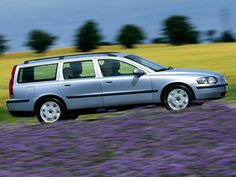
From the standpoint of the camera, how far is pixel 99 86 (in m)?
13.8

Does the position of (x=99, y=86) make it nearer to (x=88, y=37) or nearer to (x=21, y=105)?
(x=21, y=105)

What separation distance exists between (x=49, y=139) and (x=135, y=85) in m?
6.55

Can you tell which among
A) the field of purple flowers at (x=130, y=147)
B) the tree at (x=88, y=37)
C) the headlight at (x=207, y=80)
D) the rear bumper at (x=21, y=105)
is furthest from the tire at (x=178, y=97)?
the tree at (x=88, y=37)

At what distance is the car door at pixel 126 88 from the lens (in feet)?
44.8

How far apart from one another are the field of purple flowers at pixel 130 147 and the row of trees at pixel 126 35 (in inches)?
3280

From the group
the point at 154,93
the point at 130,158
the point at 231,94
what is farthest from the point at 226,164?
the point at 231,94

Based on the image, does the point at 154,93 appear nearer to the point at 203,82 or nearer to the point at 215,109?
the point at 203,82

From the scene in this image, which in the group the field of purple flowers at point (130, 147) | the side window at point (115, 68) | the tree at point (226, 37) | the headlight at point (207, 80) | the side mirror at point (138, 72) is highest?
the tree at point (226, 37)

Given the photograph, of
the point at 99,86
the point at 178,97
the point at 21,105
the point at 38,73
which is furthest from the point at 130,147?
the point at 38,73

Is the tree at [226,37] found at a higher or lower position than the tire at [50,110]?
higher

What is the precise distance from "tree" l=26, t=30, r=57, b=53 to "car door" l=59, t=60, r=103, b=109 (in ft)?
253

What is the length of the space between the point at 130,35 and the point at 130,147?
296 ft

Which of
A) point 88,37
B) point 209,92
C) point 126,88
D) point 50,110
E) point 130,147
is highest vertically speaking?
point 88,37

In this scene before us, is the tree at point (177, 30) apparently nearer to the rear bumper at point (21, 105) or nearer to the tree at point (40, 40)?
the tree at point (40, 40)
